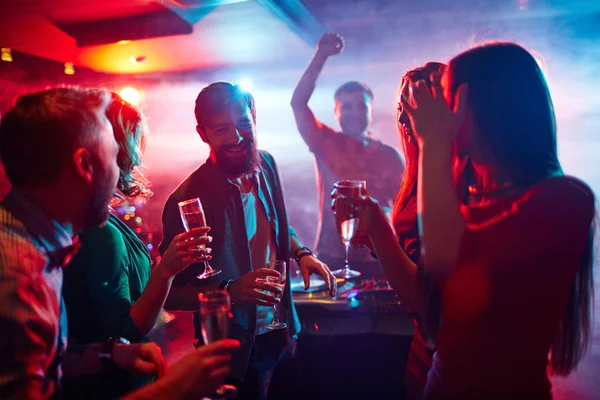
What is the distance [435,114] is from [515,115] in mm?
242

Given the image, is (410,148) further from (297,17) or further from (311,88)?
(297,17)

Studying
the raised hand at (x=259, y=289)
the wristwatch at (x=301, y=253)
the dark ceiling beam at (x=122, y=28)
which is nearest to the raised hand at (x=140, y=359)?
the raised hand at (x=259, y=289)

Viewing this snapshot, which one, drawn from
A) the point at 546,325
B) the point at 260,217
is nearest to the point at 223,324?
the point at 546,325

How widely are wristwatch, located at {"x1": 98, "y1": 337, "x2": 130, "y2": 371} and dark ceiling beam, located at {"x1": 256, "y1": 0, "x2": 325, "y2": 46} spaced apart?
306 cm

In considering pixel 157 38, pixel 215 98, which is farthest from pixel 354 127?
pixel 157 38

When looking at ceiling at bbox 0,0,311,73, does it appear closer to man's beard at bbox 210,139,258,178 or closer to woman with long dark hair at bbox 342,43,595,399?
man's beard at bbox 210,139,258,178

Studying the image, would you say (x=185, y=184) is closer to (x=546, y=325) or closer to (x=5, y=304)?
(x=5, y=304)

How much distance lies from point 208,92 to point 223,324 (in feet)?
4.72

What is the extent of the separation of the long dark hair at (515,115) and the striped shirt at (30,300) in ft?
4.07

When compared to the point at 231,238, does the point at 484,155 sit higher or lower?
higher

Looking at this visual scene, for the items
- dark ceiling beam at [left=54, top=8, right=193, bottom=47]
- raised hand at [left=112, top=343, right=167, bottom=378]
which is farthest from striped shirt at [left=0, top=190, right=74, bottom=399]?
dark ceiling beam at [left=54, top=8, right=193, bottom=47]

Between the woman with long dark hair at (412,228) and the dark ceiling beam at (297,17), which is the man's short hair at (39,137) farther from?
the dark ceiling beam at (297,17)

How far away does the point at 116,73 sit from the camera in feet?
19.8

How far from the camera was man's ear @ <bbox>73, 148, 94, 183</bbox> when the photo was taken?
132cm
